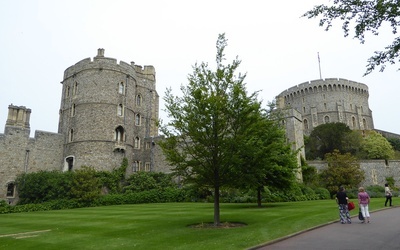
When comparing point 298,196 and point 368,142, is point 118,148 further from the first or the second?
point 368,142

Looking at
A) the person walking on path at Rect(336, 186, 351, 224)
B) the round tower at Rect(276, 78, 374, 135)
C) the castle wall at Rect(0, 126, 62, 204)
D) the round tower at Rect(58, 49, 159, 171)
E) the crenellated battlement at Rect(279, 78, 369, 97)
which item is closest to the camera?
the person walking on path at Rect(336, 186, 351, 224)

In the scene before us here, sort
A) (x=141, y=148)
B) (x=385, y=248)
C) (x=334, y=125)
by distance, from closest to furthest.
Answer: (x=385, y=248) → (x=141, y=148) → (x=334, y=125)

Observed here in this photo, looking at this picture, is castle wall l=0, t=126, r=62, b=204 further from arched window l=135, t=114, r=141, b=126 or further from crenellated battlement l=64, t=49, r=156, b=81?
arched window l=135, t=114, r=141, b=126

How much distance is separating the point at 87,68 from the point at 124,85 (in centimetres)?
447

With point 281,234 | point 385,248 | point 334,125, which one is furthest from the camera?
point 334,125

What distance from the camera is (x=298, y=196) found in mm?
27828

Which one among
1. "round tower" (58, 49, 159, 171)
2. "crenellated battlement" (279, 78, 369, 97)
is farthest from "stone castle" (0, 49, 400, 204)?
"crenellated battlement" (279, 78, 369, 97)

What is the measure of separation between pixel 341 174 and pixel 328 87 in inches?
1568

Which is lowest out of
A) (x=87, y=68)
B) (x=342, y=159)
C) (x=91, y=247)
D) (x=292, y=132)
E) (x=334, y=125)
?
(x=91, y=247)

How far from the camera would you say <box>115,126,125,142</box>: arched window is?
3548cm

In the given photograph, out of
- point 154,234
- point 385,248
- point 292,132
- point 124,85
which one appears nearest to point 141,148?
point 124,85

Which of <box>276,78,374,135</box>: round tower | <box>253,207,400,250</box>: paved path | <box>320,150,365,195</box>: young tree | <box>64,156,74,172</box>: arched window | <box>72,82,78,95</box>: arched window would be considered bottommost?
<box>253,207,400,250</box>: paved path

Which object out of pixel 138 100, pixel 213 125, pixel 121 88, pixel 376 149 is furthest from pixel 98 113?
pixel 376 149

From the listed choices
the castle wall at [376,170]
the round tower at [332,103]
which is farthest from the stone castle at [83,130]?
the round tower at [332,103]
